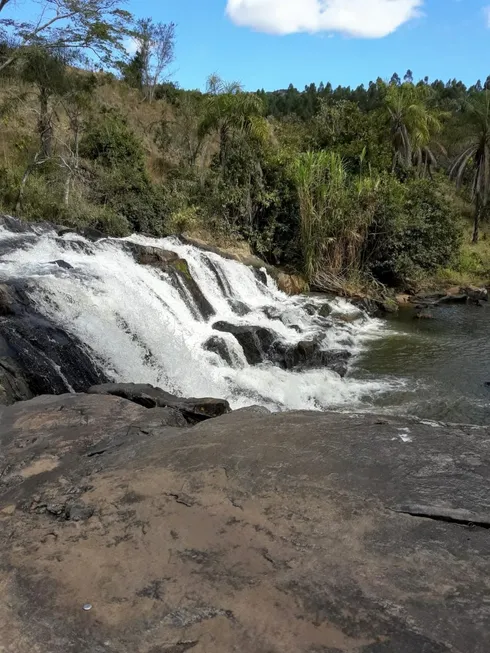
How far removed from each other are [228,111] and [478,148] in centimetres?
1223

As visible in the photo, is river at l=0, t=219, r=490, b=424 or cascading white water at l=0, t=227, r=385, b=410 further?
cascading white water at l=0, t=227, r=385, b=410

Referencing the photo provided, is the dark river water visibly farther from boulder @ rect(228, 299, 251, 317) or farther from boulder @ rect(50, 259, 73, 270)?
boulder @ rect(50, 259, 73, 270)

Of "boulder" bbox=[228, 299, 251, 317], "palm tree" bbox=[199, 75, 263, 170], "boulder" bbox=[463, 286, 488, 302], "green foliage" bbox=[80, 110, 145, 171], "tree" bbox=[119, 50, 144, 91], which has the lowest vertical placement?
"boulder" bbox=[228, 299, 251, 317]

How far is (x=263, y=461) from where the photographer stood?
12.0 ft

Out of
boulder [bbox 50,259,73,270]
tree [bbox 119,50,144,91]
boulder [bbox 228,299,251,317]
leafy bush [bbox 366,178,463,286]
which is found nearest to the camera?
boulder [bbox 50,259,73,270]

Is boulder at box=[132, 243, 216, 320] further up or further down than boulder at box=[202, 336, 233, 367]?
further up

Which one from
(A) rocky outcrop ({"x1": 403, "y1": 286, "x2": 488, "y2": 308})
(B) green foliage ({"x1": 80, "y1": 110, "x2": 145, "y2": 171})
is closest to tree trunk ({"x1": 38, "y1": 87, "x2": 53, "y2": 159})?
(B) green foliage ({"x1": 80, "y1": 110, "x2": 145, "y2": 171})

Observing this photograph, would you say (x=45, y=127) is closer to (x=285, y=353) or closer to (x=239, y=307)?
(x=239, y=307)

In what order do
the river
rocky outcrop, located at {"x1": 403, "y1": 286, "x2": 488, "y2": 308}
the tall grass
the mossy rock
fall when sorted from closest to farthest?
the river → the mossy rock → the tall grass → rocky outcrop, located at {"x1": 403, "y1": 286, "x2": 488, "y2": 308}

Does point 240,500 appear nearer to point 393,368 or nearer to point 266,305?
point 393,368

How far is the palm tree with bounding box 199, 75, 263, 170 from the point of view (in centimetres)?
1775

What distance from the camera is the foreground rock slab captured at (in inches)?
91.0

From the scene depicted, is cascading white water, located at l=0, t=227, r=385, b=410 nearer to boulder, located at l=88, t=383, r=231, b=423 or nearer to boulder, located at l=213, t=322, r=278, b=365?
boulder, located at l=213, t=322, r=278, b=365

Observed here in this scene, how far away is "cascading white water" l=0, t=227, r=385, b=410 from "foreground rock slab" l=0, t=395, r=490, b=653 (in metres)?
4.25
